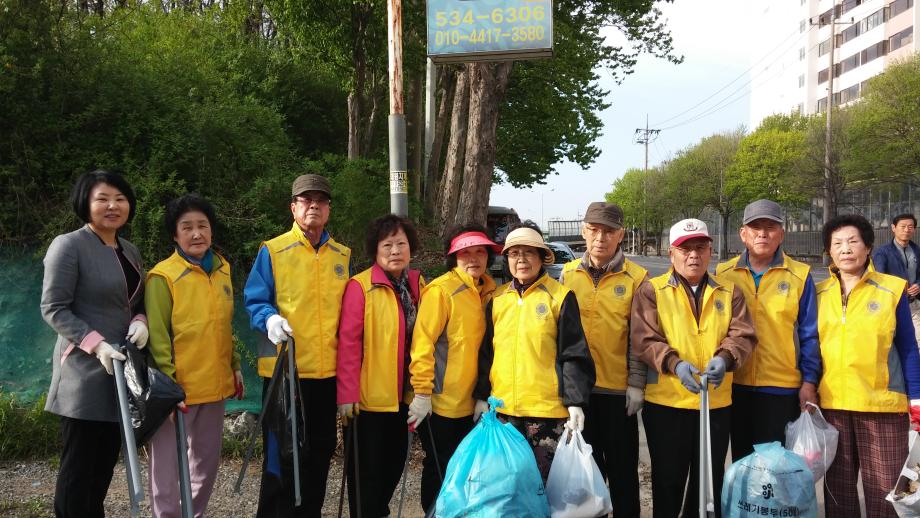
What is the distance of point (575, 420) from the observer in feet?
10.7

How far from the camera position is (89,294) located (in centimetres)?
311

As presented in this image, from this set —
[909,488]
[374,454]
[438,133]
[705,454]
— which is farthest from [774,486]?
[438,133]

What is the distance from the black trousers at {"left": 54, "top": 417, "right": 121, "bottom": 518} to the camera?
3.06 metres

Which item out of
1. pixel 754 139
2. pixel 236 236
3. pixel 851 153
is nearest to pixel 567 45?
pixel 236 236

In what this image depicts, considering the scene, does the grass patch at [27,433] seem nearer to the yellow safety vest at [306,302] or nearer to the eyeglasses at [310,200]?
the yellow safety vest at [306,302]

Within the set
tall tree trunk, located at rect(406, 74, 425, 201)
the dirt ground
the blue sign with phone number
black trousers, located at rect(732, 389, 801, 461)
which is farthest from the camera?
tall tree trunk, located at rect(406, 74, 425, 201)

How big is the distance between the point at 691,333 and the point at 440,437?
1.40 m

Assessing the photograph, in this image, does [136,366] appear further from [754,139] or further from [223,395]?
[754,139]

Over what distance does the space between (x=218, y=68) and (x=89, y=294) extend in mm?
9314

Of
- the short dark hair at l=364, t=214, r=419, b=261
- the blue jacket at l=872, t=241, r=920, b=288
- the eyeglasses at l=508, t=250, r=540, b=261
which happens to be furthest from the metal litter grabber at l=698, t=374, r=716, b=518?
the blue jacket at l=872, t=241, r=920, b=288

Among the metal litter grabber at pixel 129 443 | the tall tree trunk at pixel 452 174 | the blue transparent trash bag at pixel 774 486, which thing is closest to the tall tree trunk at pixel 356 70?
the tall tree trunk at pixel 452 174

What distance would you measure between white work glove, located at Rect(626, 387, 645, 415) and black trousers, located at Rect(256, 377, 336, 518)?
1.55 metres

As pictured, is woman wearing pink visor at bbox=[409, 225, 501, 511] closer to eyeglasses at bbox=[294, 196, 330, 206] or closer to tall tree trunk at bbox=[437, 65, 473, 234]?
eyeglasses at bbox=[294, 196, 330, 206]

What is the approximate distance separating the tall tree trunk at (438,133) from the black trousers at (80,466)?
1022 centimetres
